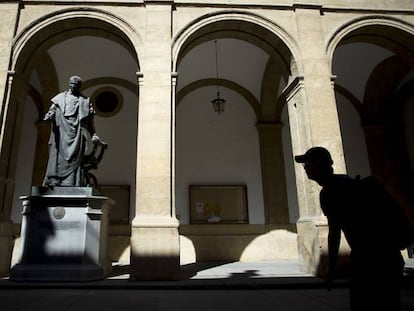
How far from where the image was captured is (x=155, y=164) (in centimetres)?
620

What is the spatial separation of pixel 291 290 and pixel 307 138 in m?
3.33

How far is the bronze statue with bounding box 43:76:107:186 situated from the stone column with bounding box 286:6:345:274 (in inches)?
179

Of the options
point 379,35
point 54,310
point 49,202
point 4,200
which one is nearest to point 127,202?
point 4,200

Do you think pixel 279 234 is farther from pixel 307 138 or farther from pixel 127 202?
pixel 127 202

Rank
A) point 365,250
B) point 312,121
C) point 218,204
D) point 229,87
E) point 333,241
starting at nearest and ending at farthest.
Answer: point 365,250 → point 333,241 → point 312,121 → point 218,204 → point 229,87

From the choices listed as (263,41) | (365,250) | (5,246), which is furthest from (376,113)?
(5,246)

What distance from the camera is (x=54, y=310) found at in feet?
11.3

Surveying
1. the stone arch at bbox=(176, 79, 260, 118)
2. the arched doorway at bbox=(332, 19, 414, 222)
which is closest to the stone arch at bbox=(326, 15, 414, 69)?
the arched doorway at bbox=(332, 19, 414, 222)

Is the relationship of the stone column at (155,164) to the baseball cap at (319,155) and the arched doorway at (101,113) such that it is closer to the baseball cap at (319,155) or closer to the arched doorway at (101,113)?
the arched doorway at (101,113)

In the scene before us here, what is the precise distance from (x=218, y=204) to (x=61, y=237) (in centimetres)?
585

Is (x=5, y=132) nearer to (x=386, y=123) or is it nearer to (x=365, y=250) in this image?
Result: (x=365, y=250)

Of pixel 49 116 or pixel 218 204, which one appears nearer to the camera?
pixel 49 116

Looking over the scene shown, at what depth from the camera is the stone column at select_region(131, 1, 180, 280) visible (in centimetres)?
559

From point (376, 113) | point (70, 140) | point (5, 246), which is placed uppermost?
point (376, 113)
